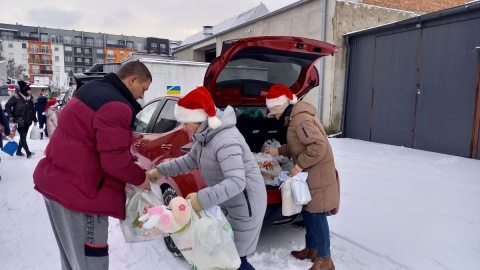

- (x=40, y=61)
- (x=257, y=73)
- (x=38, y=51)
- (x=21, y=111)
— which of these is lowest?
(x=21, y=111)

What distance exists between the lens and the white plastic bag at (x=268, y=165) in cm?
344

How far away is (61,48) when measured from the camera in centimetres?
8469

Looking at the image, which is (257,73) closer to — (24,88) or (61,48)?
(24,88)

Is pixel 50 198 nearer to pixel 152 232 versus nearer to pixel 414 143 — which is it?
pixel 152 232

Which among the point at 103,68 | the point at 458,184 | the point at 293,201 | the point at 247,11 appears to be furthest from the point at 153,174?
the point at 247,11

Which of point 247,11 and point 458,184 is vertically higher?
point 247,11

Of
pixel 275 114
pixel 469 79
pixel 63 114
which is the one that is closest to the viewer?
pixel 63 114

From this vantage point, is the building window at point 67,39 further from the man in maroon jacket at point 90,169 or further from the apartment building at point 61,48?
the man in maroon jacket at point 90,169

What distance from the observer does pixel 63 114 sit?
1.99 meters

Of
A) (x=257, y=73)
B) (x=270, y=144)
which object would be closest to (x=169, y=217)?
(x=270, y=144)

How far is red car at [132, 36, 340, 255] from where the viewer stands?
9.95 feet

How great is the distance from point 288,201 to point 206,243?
3.41 feet

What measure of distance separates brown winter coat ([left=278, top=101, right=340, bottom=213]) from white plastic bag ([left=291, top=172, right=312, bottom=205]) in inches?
2.4

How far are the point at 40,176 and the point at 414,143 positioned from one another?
28.7ft
